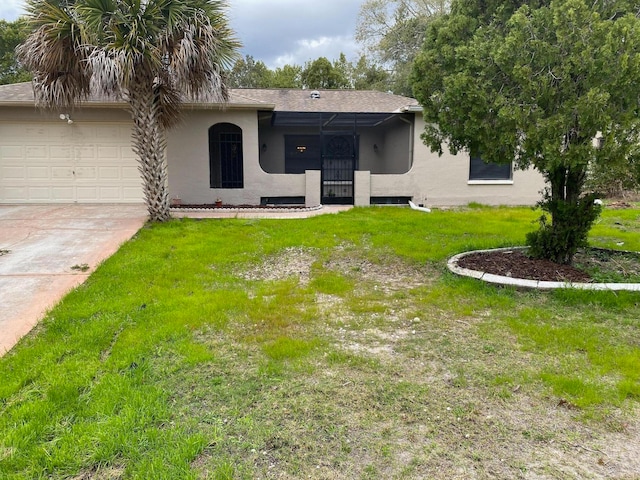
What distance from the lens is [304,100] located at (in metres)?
16.3

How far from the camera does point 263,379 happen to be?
3473mm

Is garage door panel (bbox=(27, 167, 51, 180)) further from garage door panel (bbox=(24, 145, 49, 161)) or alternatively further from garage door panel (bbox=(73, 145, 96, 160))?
garage door panel (bbox=(73, 145, 96, 160))

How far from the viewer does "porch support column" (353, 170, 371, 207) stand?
13.7 meters

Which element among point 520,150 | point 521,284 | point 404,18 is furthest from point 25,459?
point 404,18

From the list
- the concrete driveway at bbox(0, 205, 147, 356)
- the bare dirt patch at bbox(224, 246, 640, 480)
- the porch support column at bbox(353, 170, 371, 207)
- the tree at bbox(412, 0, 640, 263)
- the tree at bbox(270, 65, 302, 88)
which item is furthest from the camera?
the tree at bbox(270, 65, 302, 88)

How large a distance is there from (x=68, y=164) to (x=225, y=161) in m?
4.59

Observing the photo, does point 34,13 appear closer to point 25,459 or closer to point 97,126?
point 97,126

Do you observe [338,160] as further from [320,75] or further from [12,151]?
[320,75]

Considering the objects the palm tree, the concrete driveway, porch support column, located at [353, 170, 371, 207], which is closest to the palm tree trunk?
the palm tree

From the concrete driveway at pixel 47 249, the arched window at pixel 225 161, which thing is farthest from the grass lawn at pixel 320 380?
the arched window at pixel 225 161

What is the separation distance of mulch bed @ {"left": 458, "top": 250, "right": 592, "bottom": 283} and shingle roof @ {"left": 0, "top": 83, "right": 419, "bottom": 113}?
784 centimetres

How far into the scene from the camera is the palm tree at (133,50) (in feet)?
27.8

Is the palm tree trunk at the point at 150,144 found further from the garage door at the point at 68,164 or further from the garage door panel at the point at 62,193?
the garage door panel at the point at 62,193

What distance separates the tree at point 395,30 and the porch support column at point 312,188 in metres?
19.0
